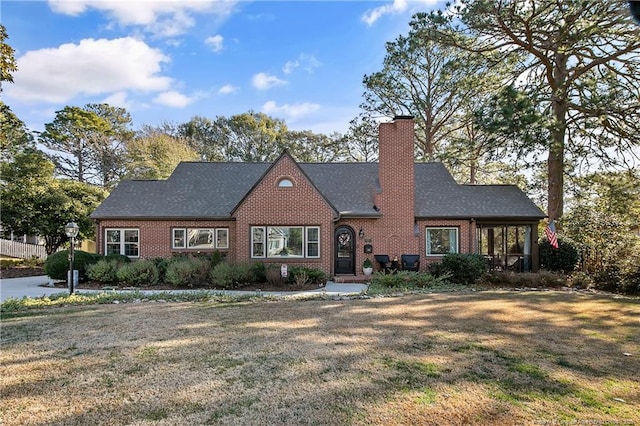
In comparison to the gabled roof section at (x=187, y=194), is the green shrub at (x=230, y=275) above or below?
below

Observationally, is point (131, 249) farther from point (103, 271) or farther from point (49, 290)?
point (49, 290)

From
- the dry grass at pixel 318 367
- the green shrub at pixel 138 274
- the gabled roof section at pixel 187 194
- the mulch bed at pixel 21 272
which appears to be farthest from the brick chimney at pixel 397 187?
the mulch bed at pixel 21 272

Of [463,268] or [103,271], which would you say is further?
[463,268]

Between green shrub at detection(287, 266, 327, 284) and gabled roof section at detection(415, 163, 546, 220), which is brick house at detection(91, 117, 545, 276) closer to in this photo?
gabled roof section at detection(415, 163, 546, 220)

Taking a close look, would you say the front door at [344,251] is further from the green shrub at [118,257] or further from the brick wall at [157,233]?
the green shrub at [118,257]

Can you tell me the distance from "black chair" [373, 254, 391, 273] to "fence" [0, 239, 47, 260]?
24.1 m

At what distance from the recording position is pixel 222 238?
17000 millimetres

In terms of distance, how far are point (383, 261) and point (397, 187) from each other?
342cm

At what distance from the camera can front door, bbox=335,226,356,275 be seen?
55.3 ft

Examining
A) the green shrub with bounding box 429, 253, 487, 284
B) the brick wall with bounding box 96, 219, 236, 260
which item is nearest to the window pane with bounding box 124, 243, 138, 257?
the brick wall with bounding box 96, 219, 236, 260

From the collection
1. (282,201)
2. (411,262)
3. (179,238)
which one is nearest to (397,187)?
(411,262)

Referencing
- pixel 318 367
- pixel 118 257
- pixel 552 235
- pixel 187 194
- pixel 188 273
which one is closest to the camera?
pixel 318 367

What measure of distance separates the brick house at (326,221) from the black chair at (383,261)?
0.28 m

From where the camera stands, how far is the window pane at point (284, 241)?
53.0 ft
